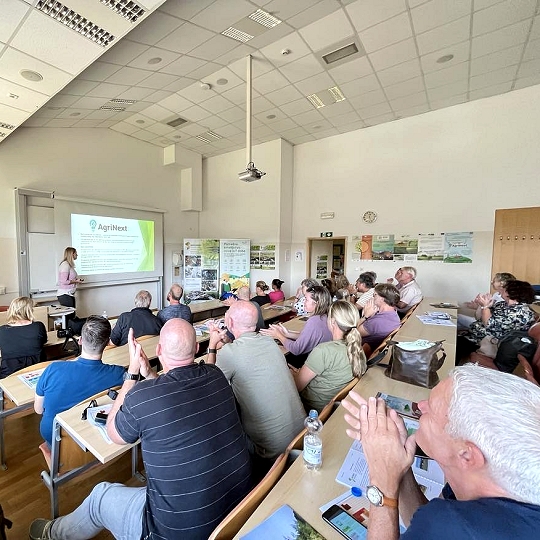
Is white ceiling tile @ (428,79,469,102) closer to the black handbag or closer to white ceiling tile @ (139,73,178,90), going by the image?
white ceiling tile @ (139,73,178,90)

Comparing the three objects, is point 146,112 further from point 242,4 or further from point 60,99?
point 242,4

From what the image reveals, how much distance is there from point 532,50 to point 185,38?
4634mm

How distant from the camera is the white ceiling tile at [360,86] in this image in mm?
4375

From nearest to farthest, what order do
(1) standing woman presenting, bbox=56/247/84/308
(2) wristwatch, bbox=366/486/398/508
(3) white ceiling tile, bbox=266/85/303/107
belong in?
(2) wristwatch, bbox=366/486/398/508 → (3) white ceiling tile, bbox=266/85/303/107 → (1) standing woman presenting, bbox=56/247/84/308

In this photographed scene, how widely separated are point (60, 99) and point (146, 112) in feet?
5.14

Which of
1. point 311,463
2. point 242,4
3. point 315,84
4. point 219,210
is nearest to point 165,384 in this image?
point 311,463

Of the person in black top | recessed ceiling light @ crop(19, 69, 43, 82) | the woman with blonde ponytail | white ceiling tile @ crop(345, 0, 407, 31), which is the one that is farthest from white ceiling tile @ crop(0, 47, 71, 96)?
the woman with blonde ponytail

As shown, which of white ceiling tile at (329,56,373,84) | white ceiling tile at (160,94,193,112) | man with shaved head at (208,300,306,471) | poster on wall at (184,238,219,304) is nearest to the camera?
man with shaved head at (208,300,306,471)

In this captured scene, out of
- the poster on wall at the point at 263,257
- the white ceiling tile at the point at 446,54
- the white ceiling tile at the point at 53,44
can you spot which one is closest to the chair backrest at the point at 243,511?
the white ceiling tile at the point at 53,44

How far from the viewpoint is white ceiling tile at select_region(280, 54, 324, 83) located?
3.95m

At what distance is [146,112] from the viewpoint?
5.40 metres

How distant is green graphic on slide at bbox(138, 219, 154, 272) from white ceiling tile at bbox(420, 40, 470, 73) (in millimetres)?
6323

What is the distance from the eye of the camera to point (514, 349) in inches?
96.9

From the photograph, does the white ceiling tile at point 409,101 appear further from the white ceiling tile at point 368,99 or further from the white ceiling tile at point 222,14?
the white ceiling tile at point 222,14
